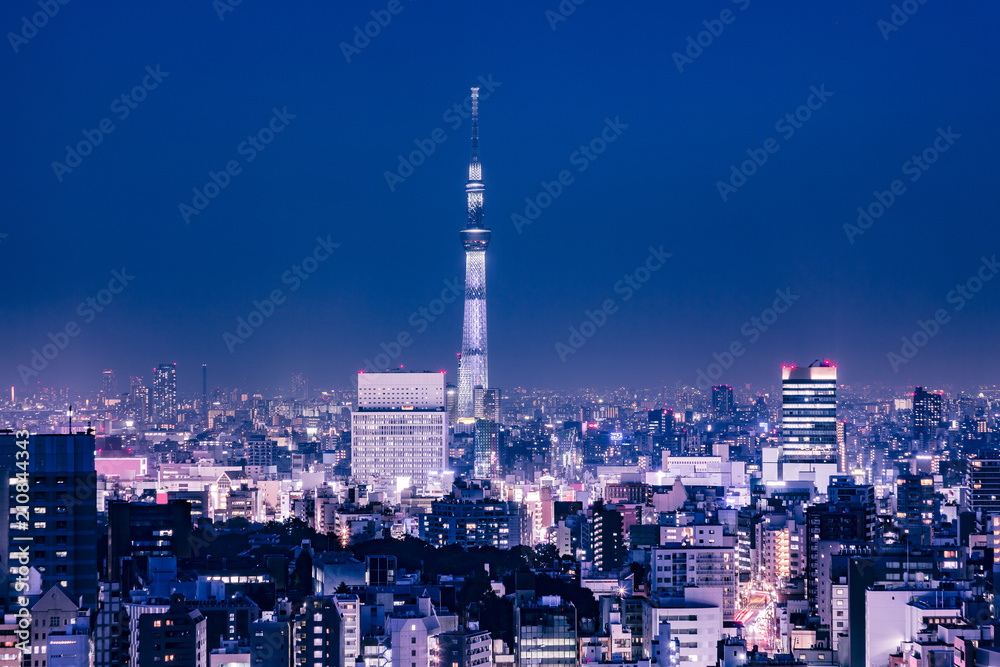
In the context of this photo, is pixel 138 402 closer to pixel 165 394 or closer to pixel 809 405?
pixel 165 394

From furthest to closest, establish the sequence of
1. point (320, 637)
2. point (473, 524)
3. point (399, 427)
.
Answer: point (399, 427)
point (473, 524)
point (320, 637)

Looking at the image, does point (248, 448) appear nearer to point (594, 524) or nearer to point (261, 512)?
point (261, 512)

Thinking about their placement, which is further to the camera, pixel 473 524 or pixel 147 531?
pixel 473 524

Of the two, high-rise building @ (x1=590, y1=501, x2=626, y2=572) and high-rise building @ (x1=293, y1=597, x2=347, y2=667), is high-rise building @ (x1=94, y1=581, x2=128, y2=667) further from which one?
high-rise building @ (x1=590, y1=501, x2=626, y2=572)

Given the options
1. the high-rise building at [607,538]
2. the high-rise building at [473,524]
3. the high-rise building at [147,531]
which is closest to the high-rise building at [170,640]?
the high-rise building at [147,531]

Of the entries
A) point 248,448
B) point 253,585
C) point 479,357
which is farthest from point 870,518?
point 479,357

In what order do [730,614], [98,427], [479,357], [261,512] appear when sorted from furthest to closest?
[479,357] < [98,427] < [261,512] < [730,614]

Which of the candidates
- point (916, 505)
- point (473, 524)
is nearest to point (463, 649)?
point (473, 524)
